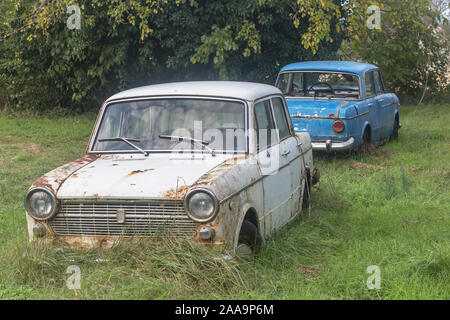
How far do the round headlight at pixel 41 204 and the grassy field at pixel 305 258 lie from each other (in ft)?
0.81

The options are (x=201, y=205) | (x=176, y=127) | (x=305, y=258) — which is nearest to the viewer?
(x=201, y=205)

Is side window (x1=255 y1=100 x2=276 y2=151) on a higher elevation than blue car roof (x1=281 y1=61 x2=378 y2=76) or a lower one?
higher

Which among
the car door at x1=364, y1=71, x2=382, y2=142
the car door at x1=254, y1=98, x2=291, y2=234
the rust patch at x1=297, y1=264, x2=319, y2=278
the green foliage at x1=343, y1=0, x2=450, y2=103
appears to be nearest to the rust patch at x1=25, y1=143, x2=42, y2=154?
the car door at x1=364, y1=71, x2=382, y2=142

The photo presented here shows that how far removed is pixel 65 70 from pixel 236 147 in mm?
12564

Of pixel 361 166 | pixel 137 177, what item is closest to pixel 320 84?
pixel 361 166

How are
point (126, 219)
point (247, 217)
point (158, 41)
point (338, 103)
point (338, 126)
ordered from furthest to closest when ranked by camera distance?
point (158, 41), point (338, 103), point (338, 126), point (247, 217), point (126, 219)

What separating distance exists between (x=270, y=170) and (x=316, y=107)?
194 inches

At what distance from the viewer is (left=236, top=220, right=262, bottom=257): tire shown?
5.40 metres

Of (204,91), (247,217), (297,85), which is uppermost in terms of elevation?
(204,91)

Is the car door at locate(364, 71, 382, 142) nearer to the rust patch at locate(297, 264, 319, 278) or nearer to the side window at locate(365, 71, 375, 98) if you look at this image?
the side window at locate(365, 71, 375, 98)

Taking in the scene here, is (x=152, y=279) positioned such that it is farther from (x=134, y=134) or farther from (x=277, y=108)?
(x=277, y=108)

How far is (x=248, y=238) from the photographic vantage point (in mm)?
5535

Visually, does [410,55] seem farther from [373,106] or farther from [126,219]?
[126,219]
